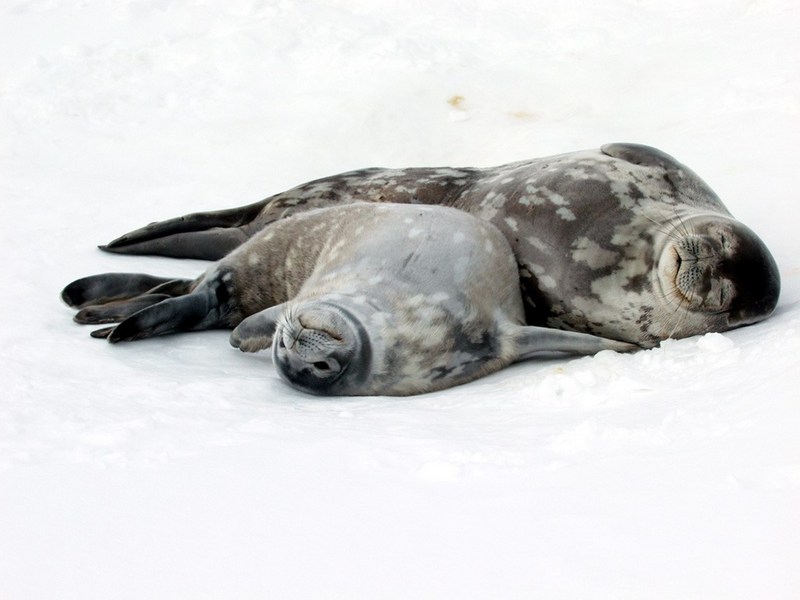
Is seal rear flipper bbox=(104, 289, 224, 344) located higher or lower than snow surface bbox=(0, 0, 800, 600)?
lower

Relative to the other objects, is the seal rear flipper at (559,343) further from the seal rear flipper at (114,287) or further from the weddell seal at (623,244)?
the seal rear flipper at (114,287)

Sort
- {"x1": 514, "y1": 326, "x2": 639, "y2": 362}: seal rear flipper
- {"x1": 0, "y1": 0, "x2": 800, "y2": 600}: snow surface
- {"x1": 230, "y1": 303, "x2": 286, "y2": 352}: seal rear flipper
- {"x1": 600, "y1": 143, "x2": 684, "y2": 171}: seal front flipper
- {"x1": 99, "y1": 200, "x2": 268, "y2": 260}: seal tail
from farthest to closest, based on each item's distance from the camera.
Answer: {"x1": 99, "y1": 200, "x2": 268, "y2": 260}: seal tail, {"x1": 600, "y1": 143, "x2": 684, "y2": 171}: seal front flipper, {"x1": 230, "y1": 303, "x2": 286, "y2": 352}: seal rear flipper, {"x1": 514, "y1": 326, "x2": 639, "y2": 362}: seal rear flipper, {"x1": 0, "y1": 0, "x2": 800, "y2": 600}: snow surface

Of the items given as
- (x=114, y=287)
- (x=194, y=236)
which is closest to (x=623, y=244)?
(x=114, y=287)

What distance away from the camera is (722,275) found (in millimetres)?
3064

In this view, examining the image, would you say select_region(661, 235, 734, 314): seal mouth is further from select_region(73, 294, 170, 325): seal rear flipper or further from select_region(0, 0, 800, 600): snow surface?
select_region(73, 294, 170, 325): seal rear flipper

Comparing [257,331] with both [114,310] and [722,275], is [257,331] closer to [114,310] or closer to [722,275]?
[114,310]

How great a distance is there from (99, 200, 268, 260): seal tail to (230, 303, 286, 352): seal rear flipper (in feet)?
3.80

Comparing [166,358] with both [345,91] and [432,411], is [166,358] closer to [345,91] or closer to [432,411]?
[432,411]

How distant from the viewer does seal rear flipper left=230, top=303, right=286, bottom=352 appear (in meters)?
3.17

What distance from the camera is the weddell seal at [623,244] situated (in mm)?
3074

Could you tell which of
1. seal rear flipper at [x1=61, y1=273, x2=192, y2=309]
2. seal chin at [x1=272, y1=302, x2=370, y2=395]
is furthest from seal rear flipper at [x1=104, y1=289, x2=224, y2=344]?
seal chin at [x1=272, y1=302, x2=370, y2=395]

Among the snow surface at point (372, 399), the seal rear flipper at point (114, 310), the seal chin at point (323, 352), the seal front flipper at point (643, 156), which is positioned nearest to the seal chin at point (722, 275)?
the snow surface at point (372, 399)

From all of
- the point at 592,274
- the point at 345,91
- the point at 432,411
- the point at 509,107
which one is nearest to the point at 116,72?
the point at 345,91

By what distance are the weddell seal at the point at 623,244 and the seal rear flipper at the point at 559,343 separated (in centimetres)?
16
